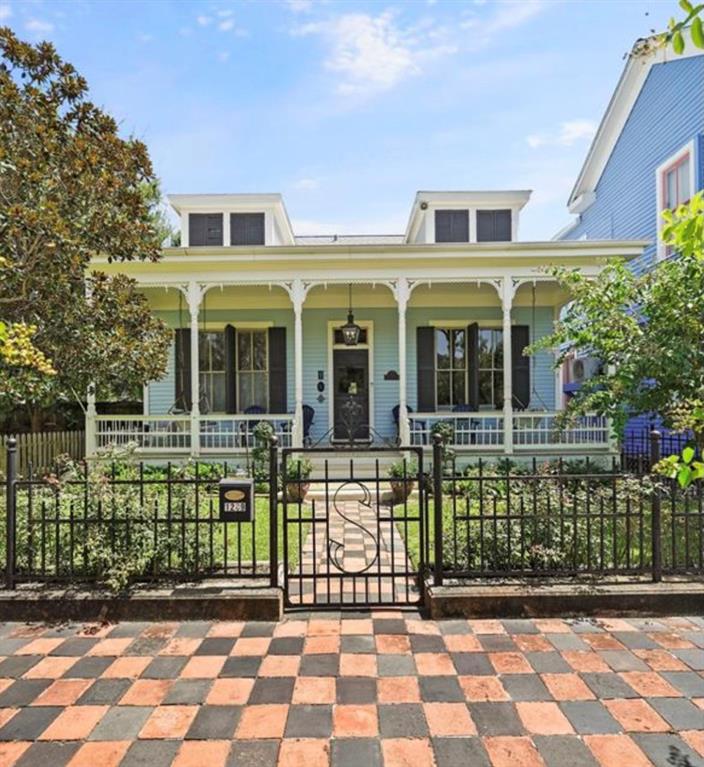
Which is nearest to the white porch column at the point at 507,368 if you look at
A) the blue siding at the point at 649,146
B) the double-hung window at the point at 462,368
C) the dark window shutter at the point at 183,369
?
the double-hung window at the point at 462,368

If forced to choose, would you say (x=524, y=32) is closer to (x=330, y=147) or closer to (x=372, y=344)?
(x=330, y=147)

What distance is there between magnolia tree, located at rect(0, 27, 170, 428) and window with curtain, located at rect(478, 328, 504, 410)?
23.7 ft

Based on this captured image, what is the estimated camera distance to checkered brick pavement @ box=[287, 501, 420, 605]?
155 inches

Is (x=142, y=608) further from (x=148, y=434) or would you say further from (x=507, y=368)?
(x=507, y=368)

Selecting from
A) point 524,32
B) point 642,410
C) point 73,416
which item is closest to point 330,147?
point 524,32

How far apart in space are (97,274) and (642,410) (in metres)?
7.87

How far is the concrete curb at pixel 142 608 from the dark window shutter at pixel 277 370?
7659 millimetres

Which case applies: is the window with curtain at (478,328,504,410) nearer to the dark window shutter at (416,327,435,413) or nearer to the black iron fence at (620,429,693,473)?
the dark window shutter at (416,327,435,413)

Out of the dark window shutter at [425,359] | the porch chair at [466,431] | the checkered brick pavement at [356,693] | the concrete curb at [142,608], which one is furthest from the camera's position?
the dark window shutter at [425,359]

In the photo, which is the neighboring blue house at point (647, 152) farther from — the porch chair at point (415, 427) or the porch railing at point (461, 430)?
the porch chair at point (415, 427)

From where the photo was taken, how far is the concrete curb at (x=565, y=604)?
3.71m

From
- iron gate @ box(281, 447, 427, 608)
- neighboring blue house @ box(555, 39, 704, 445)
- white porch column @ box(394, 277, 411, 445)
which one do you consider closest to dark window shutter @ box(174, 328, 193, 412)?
iron gate @ box(281, 447, 427, 608)

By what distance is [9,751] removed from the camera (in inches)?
91.0

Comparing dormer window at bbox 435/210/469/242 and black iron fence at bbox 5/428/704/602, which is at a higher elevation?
dormer window at bbox 435/210/469/242
